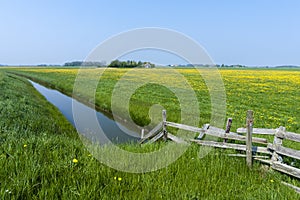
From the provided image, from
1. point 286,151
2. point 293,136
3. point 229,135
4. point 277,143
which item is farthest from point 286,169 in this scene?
point 229,135

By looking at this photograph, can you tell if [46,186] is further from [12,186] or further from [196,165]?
[196,165]

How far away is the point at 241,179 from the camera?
15.2 ft

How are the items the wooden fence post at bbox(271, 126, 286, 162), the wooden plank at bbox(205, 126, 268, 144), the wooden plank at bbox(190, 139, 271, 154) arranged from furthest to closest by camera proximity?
the wooden plank at bbox(205, 126, 268, 144), the wooden plank at bbox(190, 139, 271, 154), the wooden fence post at bbox(271, 126, 286, 162)

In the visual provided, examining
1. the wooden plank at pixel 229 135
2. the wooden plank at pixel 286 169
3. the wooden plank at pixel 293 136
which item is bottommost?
the wooden plank at pixel 286 169

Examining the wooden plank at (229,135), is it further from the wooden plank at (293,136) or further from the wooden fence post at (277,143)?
the wooden plank at (293,136)

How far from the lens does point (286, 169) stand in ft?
16.1

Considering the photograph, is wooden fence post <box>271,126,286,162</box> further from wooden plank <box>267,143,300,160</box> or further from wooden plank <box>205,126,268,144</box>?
wooden plank <box>205,126,268,144</box>

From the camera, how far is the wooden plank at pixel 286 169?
184 inches

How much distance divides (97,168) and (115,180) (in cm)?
53

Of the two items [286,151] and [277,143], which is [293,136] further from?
[277,143]

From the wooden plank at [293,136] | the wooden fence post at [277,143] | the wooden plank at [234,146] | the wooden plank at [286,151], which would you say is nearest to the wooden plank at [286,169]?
the wooden fence post at [277,143]

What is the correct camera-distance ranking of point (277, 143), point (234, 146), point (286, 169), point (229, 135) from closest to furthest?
point (286, 169)
point (277, 143)
point (234, 146)
point (229, 135)

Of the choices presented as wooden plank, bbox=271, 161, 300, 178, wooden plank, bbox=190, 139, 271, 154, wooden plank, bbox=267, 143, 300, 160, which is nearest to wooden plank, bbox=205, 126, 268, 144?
wooden plank, bbox=190, 139, 271, 154

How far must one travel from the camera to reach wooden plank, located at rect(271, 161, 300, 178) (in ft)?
15.3
